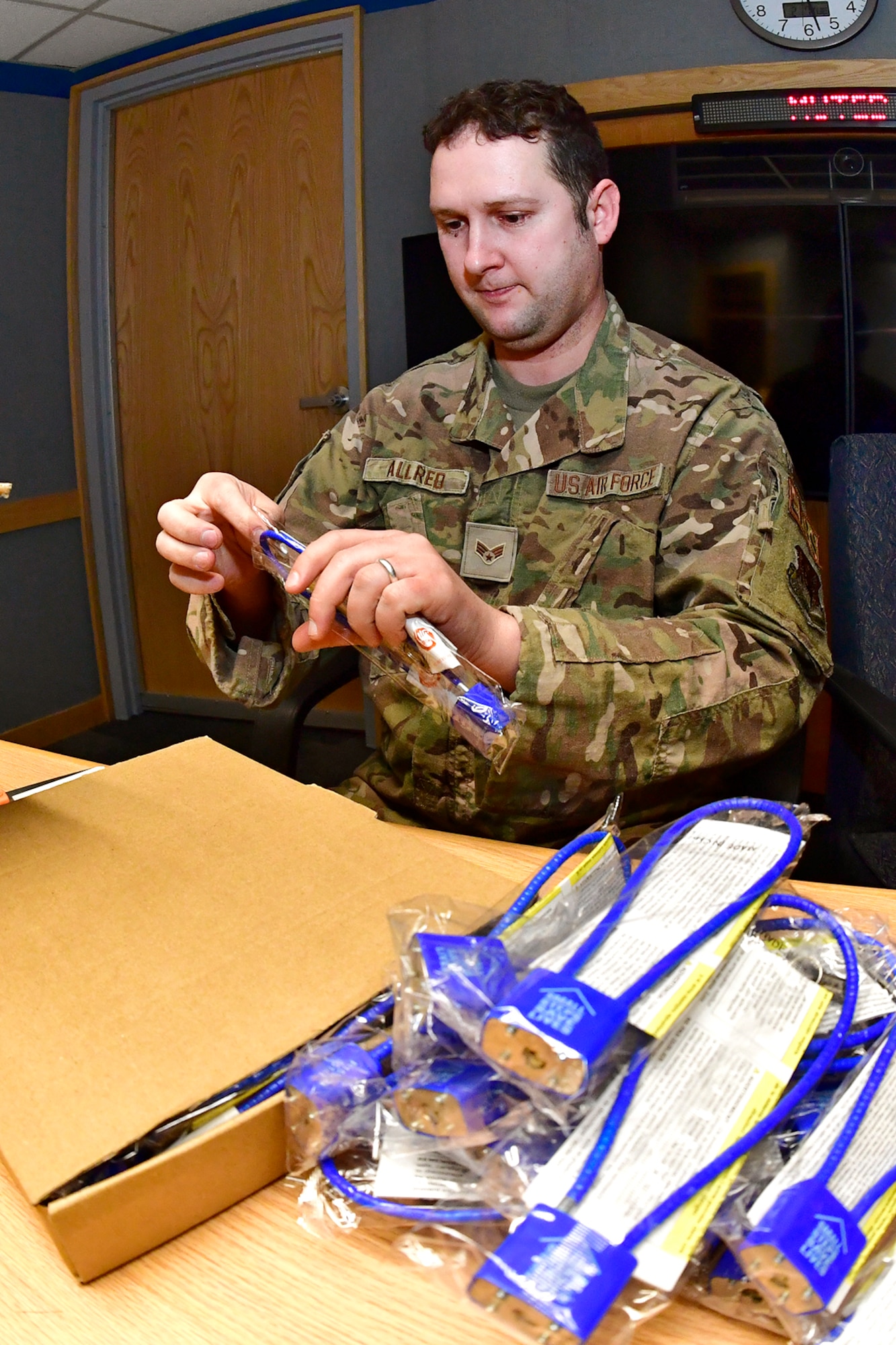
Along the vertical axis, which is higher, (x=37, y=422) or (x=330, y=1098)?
(x=37, y=422)

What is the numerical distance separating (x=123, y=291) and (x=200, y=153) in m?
0.25

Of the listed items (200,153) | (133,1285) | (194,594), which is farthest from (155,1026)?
(200,153)

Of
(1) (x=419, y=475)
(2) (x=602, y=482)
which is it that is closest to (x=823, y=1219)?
(2) (x=602, y=482)

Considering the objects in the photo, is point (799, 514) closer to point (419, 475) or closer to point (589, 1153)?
point (419, 475)

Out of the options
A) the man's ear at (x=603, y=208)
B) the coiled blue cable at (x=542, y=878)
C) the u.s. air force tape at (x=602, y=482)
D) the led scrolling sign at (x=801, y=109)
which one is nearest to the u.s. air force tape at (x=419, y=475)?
the u.s. air force tape at (x=602, y=482)

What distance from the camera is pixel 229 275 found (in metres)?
1.57

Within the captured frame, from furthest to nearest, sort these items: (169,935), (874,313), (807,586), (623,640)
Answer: (874,313)
(807,586)
(623,640)
(169,935)

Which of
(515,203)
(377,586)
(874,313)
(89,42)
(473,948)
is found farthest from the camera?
(89,42)

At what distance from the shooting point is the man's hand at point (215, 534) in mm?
927

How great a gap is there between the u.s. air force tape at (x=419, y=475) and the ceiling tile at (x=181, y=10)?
0.71 m

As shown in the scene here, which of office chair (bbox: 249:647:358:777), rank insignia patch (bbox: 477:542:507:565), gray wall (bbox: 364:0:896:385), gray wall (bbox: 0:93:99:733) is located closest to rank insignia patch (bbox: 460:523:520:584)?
rank insignia patch (bbox: 477:542:507:565)

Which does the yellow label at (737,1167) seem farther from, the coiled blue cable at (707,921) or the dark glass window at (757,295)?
the dark glass window at (757,295)

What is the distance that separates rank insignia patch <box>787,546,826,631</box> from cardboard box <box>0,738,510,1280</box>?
0.56m

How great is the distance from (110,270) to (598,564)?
0.96 m
